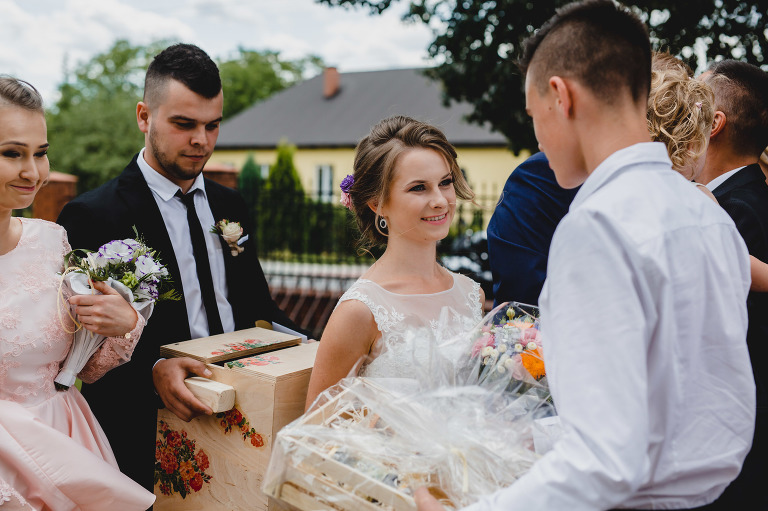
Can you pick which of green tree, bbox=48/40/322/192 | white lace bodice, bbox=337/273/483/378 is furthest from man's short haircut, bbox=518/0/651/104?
green tree, bbox=48/40/322/192

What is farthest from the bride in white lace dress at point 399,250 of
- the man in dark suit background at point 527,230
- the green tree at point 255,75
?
the green tree at point 255,75

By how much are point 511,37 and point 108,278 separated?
17.5ft

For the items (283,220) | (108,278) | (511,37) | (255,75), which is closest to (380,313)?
(108,278)

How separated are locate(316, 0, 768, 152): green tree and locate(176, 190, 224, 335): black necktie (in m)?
3.66

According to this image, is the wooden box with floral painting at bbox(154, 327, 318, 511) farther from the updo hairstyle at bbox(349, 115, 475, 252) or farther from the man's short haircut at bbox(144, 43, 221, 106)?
the man's short haircut at bbox(144, 43, 221, 106)

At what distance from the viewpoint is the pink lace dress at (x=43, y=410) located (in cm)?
218

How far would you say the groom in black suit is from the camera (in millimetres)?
2930

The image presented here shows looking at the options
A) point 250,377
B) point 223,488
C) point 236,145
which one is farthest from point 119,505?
point 236,145

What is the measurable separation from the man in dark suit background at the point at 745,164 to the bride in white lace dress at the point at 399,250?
3.72 ft

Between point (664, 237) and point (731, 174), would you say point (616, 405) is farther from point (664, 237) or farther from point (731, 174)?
point (731, 174)

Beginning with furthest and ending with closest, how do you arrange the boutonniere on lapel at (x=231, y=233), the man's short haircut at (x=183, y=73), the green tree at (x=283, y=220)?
the green tree at (x=283, y=220) < the boutonniere on lapel at (x=231, y=233) < the man's short haircut at (x=183, y=73)

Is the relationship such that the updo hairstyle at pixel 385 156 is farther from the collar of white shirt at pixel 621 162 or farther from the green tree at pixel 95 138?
the green tree at pixel 95 138

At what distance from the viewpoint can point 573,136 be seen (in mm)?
1434

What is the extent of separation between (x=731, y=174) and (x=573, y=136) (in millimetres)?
1764
